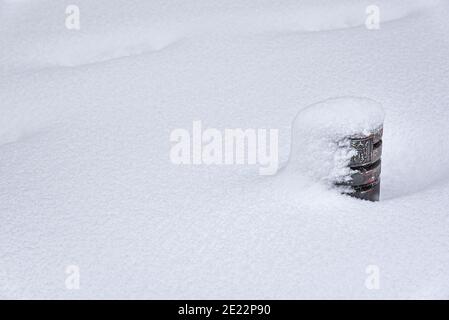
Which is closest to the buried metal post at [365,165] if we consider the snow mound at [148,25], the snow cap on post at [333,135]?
the snow cap on post at [333,135]

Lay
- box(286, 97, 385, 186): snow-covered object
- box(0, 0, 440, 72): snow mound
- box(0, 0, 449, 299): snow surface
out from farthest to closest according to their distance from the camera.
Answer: box(0, 0, 440, 72): snow mound → box(286, 97, 385, 186): snow-covered object → box(0, 0, 449, 299): snow surface

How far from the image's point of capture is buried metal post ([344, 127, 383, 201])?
7.84 ft

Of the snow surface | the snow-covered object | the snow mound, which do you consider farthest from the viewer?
the snow mound

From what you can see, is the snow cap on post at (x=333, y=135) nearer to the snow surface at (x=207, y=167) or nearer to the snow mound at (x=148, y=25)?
the snow surface at (x=207, y=167)

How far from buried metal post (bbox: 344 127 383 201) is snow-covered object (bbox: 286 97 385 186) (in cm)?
2

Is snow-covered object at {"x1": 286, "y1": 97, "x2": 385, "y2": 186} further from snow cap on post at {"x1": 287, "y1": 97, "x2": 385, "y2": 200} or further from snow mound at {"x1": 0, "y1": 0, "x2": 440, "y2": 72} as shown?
snow mound at {"x1": 0, "y1": 0, "x2": 440, "y2": 72}

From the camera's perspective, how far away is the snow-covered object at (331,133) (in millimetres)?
2381

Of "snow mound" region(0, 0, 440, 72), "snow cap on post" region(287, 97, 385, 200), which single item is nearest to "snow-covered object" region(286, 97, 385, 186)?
"snow cap on post" region(287, 97, 385, 200)

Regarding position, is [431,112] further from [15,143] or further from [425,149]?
[15,143]

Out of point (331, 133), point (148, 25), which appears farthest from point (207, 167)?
point (148, 25)
